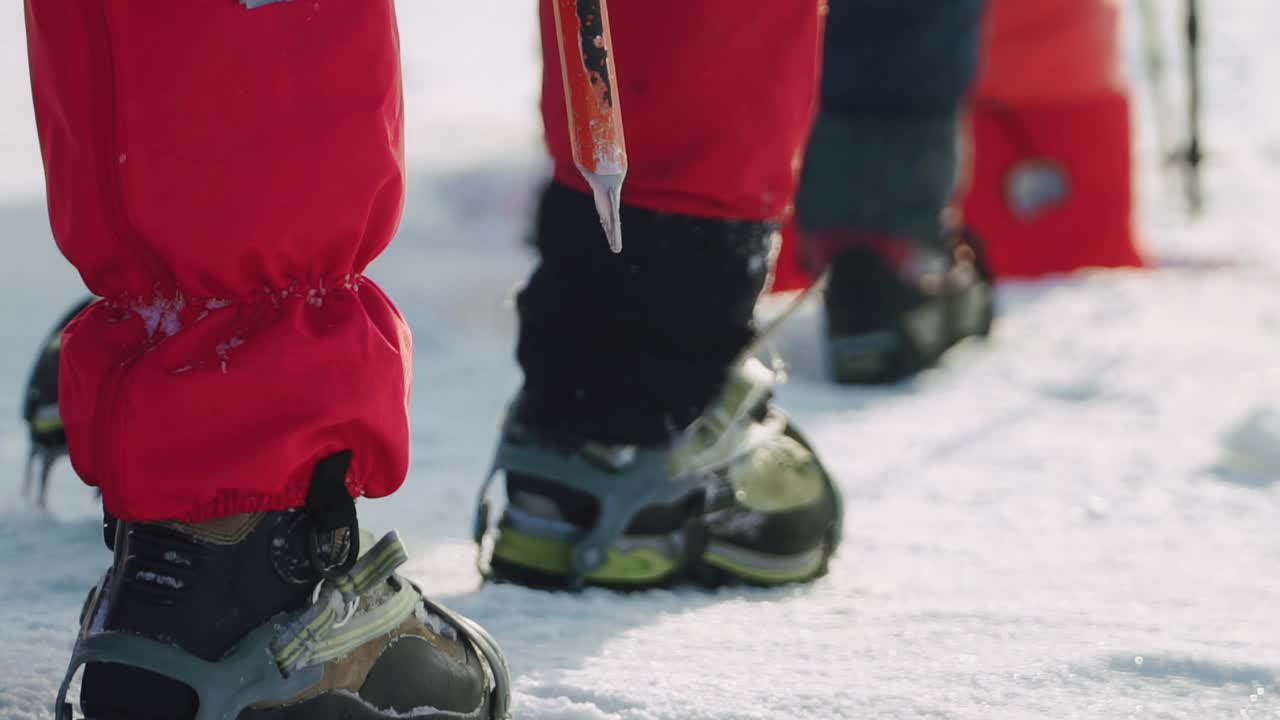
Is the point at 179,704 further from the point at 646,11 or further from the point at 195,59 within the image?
the point at 646,11

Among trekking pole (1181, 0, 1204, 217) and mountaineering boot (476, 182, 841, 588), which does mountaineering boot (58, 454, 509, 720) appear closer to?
mountaineering boot (476, 182, 841, 588)

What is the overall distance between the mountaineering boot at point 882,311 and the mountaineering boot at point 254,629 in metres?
1.20

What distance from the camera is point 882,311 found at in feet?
6.45

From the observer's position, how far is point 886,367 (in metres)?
1.96

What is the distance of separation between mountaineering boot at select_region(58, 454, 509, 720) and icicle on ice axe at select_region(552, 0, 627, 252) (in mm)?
202

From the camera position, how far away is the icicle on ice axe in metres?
0.78

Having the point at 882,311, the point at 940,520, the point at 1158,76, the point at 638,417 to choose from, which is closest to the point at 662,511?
the point at 638,417

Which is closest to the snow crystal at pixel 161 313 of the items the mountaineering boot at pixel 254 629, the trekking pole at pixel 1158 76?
the mountaineering boot at pixel 254 629

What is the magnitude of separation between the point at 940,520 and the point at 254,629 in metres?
0.78

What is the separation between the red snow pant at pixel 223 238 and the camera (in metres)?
0.71

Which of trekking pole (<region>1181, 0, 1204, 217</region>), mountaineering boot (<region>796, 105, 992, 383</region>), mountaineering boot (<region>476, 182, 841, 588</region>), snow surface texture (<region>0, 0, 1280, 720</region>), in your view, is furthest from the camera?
trekking pole (<region>1181, 0, 1204, 217</region>)

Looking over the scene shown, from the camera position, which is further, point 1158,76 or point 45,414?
point 1158,76

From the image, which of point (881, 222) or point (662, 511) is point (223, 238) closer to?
point (662, 511)

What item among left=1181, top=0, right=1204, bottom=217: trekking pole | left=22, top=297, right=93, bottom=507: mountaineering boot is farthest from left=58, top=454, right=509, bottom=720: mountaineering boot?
left=1181, top=0, right=1204, bottom=217: trekking pole
